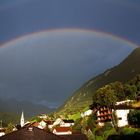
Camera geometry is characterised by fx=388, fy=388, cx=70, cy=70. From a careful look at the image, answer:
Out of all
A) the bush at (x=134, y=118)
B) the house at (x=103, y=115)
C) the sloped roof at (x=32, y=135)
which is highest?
the house at (x=103, y=115)

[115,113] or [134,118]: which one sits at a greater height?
[115,113]

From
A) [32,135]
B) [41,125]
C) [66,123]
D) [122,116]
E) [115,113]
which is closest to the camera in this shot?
[32,135]

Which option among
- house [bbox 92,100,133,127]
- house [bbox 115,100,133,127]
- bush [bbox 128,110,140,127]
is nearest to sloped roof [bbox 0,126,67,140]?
bush [bbox 128,110,140,127]

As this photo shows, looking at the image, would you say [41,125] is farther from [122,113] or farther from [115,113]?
[122,113]

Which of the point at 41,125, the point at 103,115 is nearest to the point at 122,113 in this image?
the point at 103,115

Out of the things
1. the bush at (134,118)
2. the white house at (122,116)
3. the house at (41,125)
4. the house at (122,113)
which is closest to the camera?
the bush at (134,118)

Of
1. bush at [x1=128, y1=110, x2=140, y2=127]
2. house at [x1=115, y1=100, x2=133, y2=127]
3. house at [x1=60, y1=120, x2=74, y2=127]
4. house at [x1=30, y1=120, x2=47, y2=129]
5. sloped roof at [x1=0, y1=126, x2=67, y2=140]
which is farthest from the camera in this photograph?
house at [x1=30, y1=120, x2=47, y2=129]

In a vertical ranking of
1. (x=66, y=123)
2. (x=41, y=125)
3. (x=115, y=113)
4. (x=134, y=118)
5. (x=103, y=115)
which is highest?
(x=41, y=125)

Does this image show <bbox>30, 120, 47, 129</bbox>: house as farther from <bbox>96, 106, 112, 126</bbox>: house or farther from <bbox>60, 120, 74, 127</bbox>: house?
<bbox>96, 106, 112, 126</bbox>: house

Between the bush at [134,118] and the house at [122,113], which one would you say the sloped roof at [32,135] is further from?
the house at [122,113]

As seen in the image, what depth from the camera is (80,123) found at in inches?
4916

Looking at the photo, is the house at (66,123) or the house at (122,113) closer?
the house at (122,113)

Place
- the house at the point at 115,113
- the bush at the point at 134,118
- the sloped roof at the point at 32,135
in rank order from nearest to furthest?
the sloped roof at the point at 32,135 < the bush at the point at 134,118 < the house at the point at 115,113

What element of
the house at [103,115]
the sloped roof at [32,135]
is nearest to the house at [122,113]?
the house at [103,115]
